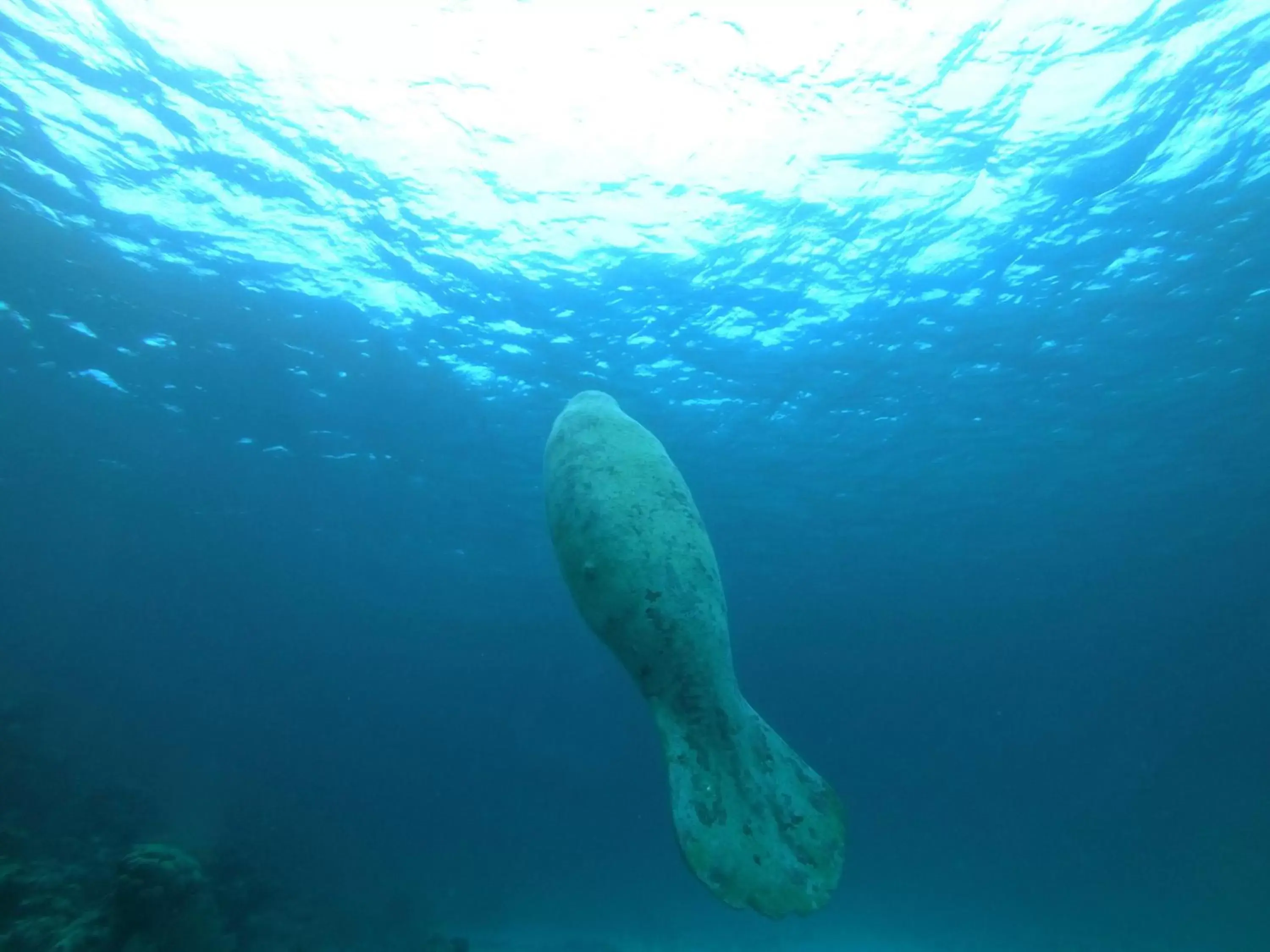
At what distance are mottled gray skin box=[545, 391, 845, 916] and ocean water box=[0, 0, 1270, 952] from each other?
8.70 metres

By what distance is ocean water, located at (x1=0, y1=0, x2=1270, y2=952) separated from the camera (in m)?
11.1

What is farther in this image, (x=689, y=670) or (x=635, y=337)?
(x=635, y=337)

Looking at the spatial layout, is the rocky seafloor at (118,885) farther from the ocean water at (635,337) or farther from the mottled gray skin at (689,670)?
the mottled gray skin at (689,670)

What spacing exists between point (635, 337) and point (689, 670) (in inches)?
575

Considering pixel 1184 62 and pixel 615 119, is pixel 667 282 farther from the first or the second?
pixel 1184 62

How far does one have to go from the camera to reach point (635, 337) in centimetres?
1802

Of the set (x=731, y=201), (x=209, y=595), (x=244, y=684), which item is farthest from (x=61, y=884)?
(x=244, y=684)

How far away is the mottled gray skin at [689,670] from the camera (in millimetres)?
3930

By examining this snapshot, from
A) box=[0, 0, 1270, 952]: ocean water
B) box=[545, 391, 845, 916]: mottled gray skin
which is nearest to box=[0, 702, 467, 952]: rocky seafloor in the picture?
box=[0, 0, 1270, 952]: ocean water

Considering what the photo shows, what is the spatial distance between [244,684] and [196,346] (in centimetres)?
6562

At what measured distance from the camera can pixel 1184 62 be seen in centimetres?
1088

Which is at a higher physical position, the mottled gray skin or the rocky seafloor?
the mottled gray skin

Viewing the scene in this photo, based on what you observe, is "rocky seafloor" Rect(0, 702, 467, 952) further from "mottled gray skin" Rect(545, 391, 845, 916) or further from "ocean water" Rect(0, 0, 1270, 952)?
"mottled gray skin" Rect(545, 391, 845, 916)

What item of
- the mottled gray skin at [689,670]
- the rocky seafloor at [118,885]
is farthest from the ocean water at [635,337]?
the mottled gray skin at [689,670]
